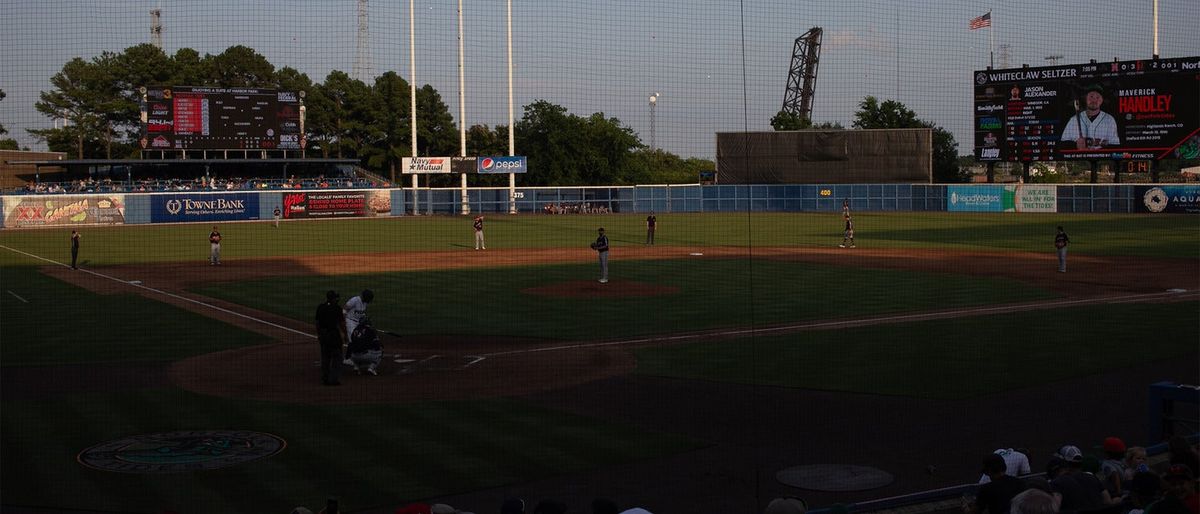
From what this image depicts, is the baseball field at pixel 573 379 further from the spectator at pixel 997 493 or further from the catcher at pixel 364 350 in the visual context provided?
the spectator at pixel 997 493

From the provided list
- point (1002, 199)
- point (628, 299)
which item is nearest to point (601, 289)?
point (628, 299)

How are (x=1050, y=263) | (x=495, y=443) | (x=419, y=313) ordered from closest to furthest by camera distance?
(x=495, y=443)
(x=419, y=313)
(x=1050, y=263)

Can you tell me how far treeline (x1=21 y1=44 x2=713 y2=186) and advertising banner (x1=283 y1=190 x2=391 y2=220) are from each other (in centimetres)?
536

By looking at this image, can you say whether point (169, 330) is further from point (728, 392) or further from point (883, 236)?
point (883, 236)

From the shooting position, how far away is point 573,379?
13.0m

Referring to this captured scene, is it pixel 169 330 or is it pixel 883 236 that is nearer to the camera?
pixel 169 330

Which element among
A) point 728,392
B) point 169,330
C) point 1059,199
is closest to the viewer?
point 728,392

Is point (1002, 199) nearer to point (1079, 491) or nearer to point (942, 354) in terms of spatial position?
point (942, 354)

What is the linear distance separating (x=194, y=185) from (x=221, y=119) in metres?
4.60

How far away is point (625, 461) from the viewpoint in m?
9.20

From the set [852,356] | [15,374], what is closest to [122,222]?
[15,374]

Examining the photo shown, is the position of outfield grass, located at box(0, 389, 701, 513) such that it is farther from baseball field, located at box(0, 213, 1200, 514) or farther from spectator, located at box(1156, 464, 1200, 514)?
spectator, located at box(1156, 464, 1200, 514)

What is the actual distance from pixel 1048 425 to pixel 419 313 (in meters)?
12.6

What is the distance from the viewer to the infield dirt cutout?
1267cm
